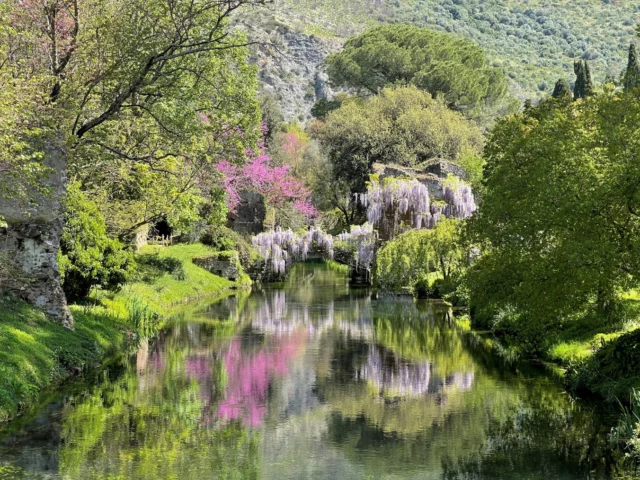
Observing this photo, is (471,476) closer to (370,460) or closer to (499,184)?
(370,460)

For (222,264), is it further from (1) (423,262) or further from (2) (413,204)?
(1) (423,262)

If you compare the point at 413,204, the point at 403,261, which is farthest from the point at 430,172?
the point at 403,261

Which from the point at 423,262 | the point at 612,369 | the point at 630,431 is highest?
the point at 423,262

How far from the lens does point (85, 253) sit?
27609 millimetres

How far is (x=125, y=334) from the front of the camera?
1141 inches

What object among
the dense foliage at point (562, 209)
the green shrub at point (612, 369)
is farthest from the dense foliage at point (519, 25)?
the green shrub at point (612, 369)

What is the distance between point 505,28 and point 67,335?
154m

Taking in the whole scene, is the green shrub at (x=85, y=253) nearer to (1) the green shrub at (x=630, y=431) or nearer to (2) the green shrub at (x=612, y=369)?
(2) the green shrub at (x=612, y=369)

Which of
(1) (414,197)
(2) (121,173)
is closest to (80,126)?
(2) (121,173)

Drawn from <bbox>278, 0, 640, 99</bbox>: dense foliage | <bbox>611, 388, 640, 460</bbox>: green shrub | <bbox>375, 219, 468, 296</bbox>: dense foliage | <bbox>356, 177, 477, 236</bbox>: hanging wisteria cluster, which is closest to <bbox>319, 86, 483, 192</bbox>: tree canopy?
<bbox>356, 177, 477, 236</bbox>: hanging wisteria cluster

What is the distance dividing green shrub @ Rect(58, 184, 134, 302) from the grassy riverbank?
969 mm

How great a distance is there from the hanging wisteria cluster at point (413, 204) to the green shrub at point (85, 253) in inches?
878

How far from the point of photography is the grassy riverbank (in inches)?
739

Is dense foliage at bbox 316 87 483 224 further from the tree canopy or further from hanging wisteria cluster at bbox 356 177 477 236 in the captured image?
hanging wisteria cluster at bbox 356 177 477 236
